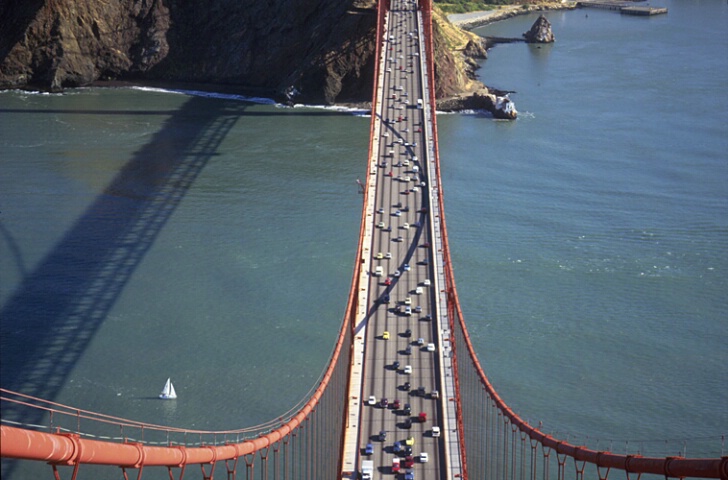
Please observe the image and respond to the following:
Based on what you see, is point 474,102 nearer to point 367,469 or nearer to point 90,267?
point 90,267

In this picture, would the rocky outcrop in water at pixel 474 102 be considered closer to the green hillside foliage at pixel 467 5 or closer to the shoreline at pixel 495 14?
the shoreline at pixel 495 14

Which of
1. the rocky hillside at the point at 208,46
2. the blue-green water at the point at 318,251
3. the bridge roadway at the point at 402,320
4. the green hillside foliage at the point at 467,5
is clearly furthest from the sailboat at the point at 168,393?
the green hillside foliage at the point at 467,5

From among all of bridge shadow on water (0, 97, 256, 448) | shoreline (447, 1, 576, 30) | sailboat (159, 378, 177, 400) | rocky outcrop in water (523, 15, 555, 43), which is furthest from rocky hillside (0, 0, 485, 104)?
sailboat (159, 378, 177, 400)

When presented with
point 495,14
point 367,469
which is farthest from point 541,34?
point 367,469

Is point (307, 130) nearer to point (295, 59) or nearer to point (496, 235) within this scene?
point (295, 59)

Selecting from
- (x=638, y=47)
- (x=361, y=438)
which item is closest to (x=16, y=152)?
(x=361, y=438)

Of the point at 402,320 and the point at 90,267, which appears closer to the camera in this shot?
the point at 402,320
